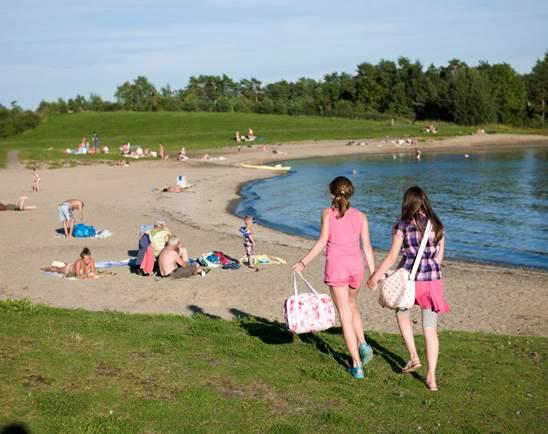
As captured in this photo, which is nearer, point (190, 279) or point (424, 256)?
point (424, 256)

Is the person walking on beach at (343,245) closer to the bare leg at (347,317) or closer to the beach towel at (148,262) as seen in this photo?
the bare leg at (347,317)

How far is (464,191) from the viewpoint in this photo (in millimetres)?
38312

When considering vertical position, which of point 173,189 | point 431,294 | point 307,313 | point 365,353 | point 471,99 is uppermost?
point 471,99

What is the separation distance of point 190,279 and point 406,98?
98.2 meters

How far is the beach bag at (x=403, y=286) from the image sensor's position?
684cm

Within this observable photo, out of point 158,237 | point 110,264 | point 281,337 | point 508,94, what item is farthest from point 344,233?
point 508,94

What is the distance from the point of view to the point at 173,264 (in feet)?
50.5

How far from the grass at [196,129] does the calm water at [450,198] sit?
18.7m

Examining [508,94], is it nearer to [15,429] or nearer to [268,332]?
[268,332]

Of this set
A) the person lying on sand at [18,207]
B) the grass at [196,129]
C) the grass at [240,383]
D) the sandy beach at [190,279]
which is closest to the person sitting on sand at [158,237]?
the sandy beach at [190,279]

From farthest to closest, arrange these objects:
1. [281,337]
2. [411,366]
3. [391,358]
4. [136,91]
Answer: [136,91], [281,337], [391,358], [411,366]

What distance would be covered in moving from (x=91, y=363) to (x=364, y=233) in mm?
2917

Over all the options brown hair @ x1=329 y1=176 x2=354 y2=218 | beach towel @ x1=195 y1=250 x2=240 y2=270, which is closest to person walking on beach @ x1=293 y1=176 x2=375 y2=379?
brown hair @ x1=329 y1=176 x2=354 y2=218

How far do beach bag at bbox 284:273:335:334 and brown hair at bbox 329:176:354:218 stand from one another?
3.27 feet
